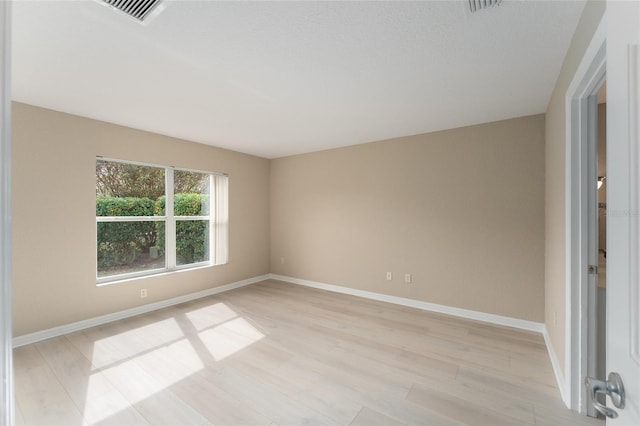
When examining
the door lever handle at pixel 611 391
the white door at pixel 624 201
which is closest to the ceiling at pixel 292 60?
the white door at pixel 624 201

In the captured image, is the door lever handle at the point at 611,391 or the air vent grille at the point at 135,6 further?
the air vent grille at the point at 135,6

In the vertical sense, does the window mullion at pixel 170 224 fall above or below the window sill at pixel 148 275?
above

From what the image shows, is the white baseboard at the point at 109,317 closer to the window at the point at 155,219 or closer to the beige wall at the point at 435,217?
the window at the point at 155,219

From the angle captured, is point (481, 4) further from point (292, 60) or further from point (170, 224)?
point (170, 224)

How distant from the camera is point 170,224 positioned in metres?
4.04

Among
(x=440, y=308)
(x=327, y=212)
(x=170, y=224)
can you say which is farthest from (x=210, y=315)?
(x=440, y=308)

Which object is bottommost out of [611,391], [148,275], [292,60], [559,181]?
[148,275]

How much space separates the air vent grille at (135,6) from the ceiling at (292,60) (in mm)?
68

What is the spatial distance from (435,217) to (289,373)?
2.71 m

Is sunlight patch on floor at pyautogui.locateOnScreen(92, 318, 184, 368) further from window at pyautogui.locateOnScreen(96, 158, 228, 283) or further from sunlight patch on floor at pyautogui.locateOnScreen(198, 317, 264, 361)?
window at pyautogui.locateOnScreen(96, 158, 228, 283)

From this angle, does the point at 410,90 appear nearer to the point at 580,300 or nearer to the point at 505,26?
the point at 505,26

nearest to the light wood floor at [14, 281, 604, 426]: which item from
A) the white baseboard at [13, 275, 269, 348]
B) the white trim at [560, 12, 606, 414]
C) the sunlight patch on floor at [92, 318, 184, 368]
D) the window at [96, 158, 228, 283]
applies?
the sunlight patch on floor at [92, 318, 184, 368]

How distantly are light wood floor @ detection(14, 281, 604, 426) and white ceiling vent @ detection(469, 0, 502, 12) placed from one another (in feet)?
8.38

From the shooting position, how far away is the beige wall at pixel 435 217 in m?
3.18
